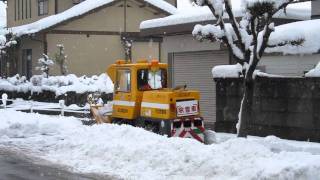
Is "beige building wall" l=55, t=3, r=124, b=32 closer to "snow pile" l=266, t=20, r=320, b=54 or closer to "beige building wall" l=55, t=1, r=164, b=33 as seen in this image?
"beige building wall" l=55, t=1, r=164, b=33

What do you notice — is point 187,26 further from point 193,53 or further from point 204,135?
point 204,135

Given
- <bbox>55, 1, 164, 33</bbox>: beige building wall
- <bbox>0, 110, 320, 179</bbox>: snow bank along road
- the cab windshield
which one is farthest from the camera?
<bbox>55, 1, 164, 33</bbox>: beige building wall

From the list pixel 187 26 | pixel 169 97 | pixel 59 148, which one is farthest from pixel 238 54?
pixel 187 26

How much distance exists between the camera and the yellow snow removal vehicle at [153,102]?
13.5 metres

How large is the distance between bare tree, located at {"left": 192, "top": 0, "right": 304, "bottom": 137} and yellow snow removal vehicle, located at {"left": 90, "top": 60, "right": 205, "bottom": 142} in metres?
1.57

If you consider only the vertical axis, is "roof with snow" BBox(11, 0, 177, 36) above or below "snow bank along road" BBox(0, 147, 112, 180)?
above

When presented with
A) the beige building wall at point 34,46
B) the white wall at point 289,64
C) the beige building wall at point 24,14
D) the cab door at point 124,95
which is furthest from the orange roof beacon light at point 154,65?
the beige building wall at point 24,14

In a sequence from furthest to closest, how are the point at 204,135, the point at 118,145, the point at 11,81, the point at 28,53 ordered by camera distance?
1. the point at 28,53
2. the point at 11,81
3. the point at 204,135
4. the point at 118,145

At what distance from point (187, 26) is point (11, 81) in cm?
1541

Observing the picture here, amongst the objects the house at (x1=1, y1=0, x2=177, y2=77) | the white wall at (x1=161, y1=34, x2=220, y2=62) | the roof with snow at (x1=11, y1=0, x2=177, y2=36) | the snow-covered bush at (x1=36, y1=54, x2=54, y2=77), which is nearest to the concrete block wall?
the white wall at (x1=161, y1=34, x2=220, y2=62)

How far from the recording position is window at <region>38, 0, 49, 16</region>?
→ 33750 millimetres

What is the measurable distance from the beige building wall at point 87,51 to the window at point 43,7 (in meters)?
2.97

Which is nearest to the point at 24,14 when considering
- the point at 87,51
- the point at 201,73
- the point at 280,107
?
the point at 87,51

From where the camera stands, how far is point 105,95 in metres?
26.3
